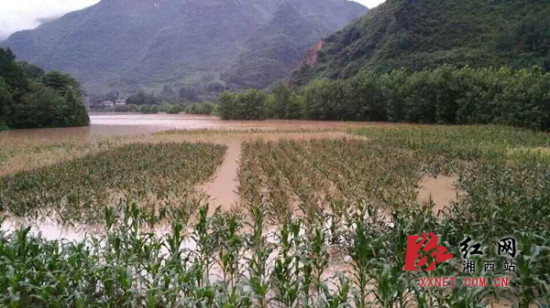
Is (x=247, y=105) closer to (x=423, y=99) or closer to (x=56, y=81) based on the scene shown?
(x=56, y=81)

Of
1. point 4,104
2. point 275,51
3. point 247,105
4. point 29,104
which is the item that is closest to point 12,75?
point 29,104

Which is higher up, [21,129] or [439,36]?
[439,36]

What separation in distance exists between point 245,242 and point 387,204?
13.3ft

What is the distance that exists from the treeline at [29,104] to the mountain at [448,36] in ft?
152

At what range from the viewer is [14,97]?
149 feet

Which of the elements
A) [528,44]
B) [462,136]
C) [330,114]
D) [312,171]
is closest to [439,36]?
[528,44]

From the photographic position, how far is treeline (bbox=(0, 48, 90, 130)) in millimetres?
42562

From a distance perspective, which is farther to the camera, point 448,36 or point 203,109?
point 203,109

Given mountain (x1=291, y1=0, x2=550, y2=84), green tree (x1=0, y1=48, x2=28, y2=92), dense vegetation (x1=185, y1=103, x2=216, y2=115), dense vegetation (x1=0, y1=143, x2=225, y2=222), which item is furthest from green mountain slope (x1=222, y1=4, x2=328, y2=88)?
dense vegetation (x1=0, y1=143, x2=225, y2=222)

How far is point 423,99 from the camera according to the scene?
126 feet

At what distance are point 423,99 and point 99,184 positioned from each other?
34697mm

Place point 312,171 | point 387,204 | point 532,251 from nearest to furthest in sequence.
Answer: point 532,251
point 387,204
point 312,171

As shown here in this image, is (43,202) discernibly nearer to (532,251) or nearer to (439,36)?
(532,251)

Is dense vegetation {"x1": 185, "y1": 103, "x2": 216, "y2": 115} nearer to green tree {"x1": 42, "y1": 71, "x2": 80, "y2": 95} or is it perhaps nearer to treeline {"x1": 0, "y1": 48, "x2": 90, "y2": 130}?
green tree {"x1": 42, "y1": 71, "x2": 80, "y2": 95}
